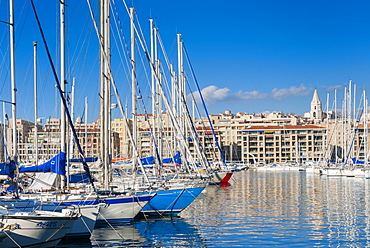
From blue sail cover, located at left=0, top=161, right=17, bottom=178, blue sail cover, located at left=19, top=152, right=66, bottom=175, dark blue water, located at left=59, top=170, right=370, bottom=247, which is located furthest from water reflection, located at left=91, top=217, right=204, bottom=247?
blue sail cover, located at left=0, top=161, right=17, bottom=178

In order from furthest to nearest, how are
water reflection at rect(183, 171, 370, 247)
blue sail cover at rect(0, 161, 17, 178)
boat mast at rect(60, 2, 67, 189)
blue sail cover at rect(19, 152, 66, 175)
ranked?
boat mast at rect(60, 2, 67, 189)
blue sail cover at rect(19, 152, 66, 175)
water reflection at rect(183, 171, 370, 247)
blue sail cover at rect(0, 161, 17, 178)

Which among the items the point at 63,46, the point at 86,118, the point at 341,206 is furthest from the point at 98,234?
the point at 86,118

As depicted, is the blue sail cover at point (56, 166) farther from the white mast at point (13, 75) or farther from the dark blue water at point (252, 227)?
the dark blue water at point (252, 227)

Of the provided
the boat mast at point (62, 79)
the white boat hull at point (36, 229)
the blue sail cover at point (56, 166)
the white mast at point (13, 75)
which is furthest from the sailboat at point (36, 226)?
the boat mast at point (62, 79)

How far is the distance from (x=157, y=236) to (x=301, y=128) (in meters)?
144

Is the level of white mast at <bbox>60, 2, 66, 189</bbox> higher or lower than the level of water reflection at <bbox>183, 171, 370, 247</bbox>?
higher

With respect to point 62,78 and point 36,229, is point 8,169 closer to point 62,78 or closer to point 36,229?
point 36,229

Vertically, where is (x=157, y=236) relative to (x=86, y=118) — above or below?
below

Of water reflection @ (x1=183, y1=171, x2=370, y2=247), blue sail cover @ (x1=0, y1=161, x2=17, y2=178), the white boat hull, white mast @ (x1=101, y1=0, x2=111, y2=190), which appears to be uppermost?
white mast @ (x1=101, y1=0, x2=111, y2=190)

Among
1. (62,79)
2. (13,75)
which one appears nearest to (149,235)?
(62,79)

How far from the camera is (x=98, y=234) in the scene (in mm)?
24938

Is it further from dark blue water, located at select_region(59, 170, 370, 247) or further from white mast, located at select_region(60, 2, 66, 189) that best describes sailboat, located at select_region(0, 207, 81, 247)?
white mast, located at select_region(60, 2, 66, 189)

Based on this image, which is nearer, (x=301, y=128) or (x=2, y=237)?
(x=2, y=237)

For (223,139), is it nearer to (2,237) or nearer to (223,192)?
(223,192)
